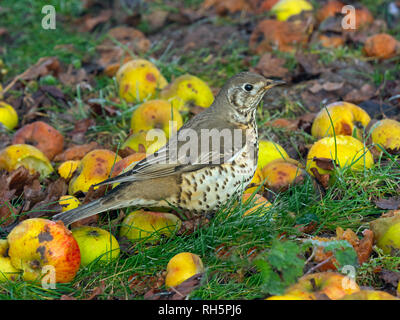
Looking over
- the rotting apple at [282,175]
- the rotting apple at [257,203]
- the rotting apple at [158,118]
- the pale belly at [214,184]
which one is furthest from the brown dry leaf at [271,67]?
the rotting apple at [257,203]

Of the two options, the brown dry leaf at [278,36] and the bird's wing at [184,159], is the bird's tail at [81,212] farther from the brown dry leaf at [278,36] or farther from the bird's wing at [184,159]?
the brown dry leaf at [278,36]

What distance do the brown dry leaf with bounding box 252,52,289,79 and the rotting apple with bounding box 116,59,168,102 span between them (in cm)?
122

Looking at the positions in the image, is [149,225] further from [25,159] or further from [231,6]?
[231,6]

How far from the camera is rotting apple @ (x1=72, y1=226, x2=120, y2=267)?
3873 millimetres

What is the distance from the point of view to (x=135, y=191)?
434 cm

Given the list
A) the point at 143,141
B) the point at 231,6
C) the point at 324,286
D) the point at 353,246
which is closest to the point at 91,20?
the point at 231,6

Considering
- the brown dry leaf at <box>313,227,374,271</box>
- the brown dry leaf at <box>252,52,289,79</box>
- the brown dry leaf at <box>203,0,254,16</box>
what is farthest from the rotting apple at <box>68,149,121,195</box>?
the brown dry leaf at <box>203,0,254,16</box>

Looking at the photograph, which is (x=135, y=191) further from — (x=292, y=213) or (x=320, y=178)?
(x=320, y=178)

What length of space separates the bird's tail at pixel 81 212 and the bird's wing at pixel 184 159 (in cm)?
27

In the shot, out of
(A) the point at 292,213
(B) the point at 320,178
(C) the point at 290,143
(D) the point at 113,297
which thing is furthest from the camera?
(C) the point at 290,143

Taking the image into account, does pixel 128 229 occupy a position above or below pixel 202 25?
below

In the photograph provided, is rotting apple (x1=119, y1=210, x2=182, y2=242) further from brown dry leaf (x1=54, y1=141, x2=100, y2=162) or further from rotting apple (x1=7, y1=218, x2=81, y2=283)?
brown dry leaf (x1=54, y1=141, x2=100, y2=162)

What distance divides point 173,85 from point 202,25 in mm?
2577
